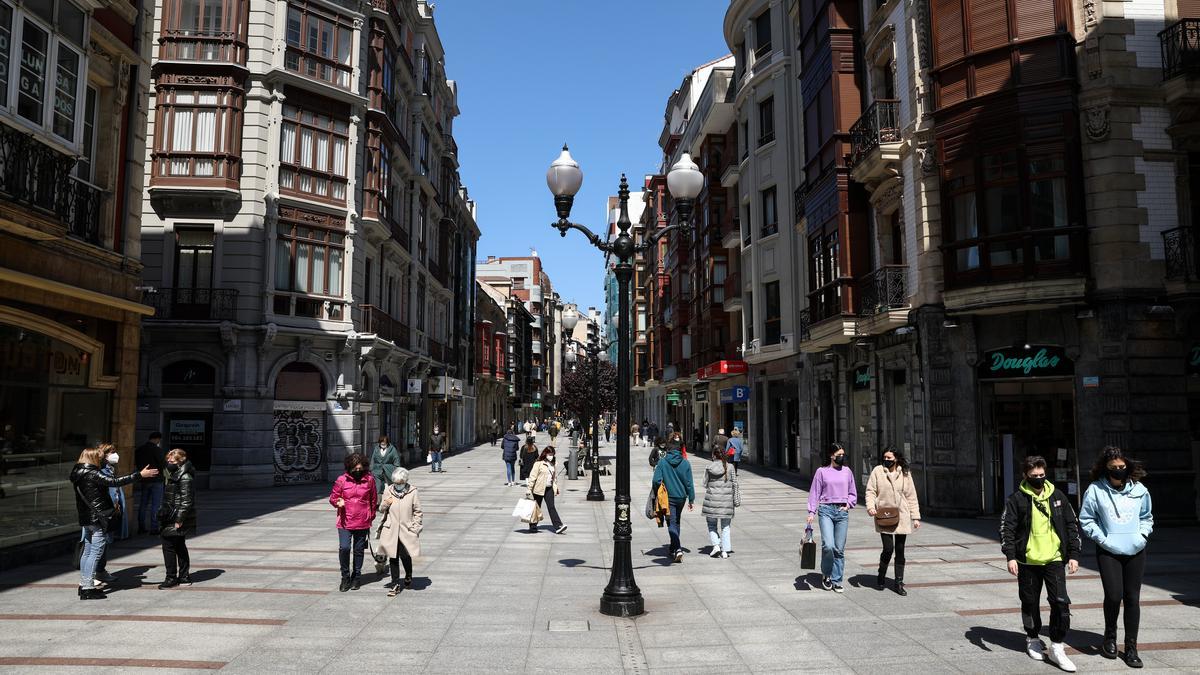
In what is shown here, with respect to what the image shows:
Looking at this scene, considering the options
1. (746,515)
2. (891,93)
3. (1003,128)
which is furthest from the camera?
(891,93)

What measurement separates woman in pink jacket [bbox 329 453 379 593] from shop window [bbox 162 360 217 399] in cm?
1608

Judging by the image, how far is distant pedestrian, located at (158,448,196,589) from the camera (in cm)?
1007

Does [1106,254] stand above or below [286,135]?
below

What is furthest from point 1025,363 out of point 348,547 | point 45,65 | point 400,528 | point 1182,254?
point 45,65

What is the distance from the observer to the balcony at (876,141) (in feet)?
Result: 61.4

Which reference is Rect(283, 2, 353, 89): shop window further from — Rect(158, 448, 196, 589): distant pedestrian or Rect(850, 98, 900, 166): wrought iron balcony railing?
Rect(158, 448, 196, 589): distant pedestrian

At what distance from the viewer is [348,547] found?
10.2m

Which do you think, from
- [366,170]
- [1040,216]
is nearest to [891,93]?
[1040,216]

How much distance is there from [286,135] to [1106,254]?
74.5ft

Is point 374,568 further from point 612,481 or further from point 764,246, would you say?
point 764,246

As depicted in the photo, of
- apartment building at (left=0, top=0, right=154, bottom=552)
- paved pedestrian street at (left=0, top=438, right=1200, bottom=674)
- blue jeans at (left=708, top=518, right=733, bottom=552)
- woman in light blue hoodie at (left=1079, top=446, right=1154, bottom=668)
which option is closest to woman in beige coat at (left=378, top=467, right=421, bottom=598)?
paved pedestrian street at (left=0, top=438, right=1200, bottom=674)

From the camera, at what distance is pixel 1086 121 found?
1579 centimetres

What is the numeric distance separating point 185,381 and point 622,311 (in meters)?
19.2

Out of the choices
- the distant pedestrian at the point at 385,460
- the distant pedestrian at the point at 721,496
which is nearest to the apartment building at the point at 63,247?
the distant pedestrian at the point at 385,460
